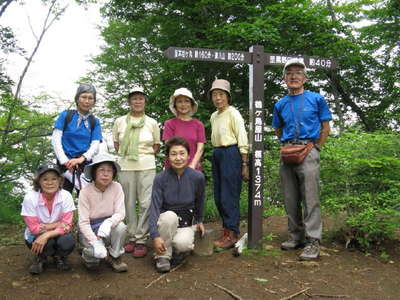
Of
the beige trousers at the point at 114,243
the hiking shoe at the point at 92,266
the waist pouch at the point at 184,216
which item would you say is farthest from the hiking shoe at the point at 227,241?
the hiking shoe at the point at 92,266

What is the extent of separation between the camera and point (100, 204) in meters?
3.93

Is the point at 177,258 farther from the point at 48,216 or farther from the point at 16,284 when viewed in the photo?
the point at 16,284

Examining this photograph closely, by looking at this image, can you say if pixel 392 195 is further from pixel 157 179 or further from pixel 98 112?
pixel 98 112

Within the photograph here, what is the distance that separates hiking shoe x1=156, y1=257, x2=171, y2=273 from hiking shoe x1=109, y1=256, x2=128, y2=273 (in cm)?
35

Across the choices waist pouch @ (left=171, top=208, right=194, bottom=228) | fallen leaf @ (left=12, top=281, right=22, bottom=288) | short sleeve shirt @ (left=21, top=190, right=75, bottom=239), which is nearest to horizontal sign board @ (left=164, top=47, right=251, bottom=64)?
waist pouch @ (left=171, top=208, right=194, bottom=228)

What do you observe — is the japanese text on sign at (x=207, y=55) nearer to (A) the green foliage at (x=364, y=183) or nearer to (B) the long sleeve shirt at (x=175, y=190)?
(B) the long sleeve shirt at (x=175, y=190)

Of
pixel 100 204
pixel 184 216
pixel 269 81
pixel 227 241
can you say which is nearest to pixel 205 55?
pixel 184 216

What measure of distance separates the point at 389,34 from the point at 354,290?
12.9 meters

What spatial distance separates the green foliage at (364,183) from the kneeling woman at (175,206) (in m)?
1.78

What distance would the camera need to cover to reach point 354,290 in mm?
3404

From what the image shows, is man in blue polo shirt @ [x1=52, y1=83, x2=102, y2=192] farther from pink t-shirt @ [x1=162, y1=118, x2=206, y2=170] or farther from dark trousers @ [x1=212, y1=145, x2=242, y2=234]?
dark trousers @ [x1=212, y1=145, x2=242, y2=234]

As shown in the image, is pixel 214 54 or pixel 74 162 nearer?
pixel 74 162

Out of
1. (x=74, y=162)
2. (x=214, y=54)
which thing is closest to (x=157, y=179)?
(x=74, y=162)

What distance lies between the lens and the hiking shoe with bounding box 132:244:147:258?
432 cm
